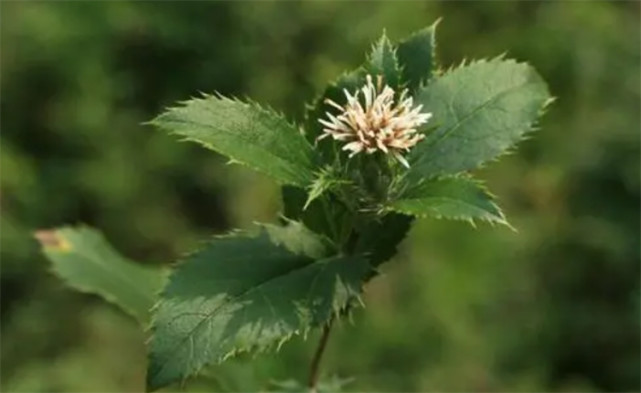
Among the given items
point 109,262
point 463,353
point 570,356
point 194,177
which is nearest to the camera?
point 109,262

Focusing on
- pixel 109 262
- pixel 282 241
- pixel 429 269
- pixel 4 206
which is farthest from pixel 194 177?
pixel 282 241

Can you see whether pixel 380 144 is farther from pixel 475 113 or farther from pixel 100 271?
pixel 100 271

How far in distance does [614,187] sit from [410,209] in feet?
8.04

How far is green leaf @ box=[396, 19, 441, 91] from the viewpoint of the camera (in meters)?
1.43

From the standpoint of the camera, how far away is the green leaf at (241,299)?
123cm

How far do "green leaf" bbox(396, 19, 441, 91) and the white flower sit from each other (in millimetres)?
125

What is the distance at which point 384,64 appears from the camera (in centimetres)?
134

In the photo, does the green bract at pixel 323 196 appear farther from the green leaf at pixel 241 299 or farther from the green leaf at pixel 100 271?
the green leaf at pixel 100 271

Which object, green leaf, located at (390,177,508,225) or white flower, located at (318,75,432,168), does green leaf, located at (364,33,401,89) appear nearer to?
white flower, located at (318,75,432,168)

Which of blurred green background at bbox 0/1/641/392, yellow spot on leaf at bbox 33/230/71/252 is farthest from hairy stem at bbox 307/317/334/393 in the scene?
blurred green background at bbox 0/1/641/392

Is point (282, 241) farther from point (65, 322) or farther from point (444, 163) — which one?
point (65, 322)

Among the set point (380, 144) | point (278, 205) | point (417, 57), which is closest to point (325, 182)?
point (380, 144)

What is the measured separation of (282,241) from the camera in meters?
1.42

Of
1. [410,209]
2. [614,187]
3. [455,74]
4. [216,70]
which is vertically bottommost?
[410,209]
